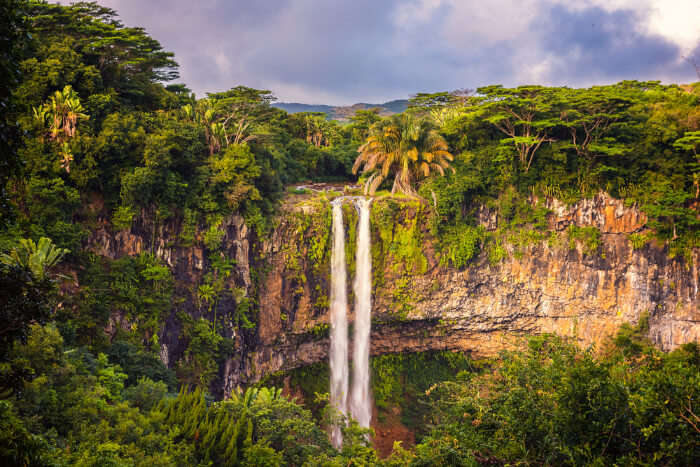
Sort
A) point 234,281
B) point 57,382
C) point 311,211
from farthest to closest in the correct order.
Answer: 1. point 311,211
2. point 234,281
3. point 57,382

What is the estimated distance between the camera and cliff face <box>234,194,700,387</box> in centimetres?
1995

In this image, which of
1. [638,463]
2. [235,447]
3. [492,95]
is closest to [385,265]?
[492,95]

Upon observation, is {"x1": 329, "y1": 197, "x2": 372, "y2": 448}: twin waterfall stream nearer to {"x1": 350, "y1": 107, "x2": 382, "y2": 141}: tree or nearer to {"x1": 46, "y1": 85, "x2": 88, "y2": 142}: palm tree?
{"x1": 46, "y1": 85, "x2": 88, "y2": 142}: palm tree

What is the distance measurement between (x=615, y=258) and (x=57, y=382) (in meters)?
21.9

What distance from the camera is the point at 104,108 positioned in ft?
49.6

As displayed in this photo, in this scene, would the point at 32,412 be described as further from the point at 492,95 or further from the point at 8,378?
the point at 492,95

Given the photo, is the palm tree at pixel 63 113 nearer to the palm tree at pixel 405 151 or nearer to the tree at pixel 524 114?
the palm tree at pixel 405 151

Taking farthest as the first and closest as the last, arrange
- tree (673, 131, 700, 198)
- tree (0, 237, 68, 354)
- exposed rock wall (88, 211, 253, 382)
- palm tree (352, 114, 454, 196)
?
palm tree (352, 114, 454, 196) → tree (673, 131, 700, 198) → exposed rock wall (88, 211, 253, 382) → tree (0, 237, 68, 354)

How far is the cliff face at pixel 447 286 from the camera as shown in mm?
19562

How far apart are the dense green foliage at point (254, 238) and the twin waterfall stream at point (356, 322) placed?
1.77 feet

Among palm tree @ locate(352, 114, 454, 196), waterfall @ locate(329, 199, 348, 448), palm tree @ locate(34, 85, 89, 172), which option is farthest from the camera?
palm tree @ locate(352, 114, 454, 196)

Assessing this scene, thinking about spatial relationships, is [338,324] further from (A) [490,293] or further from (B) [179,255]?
(B) [179,255]

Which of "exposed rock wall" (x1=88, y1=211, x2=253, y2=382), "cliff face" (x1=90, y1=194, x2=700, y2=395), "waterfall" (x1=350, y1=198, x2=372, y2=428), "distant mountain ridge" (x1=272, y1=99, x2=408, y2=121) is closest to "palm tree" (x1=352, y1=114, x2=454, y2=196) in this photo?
"cliff face" (x1=90, y1=194, x2=700, y2=395)

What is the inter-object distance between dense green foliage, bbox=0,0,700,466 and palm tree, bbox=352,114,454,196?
0.50 ft
